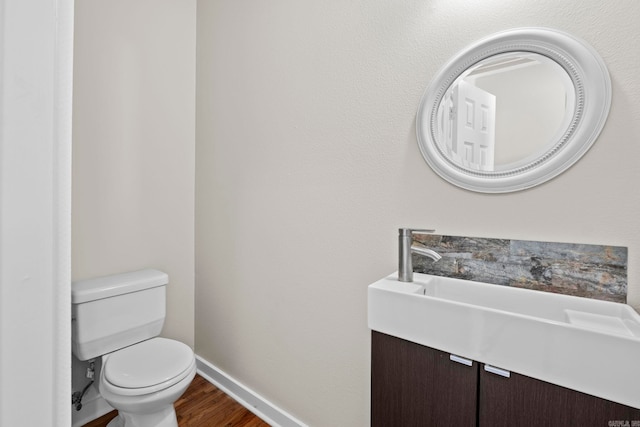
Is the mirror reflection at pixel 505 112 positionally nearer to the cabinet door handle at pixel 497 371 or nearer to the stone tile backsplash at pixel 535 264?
the stone tile backsplash at pixel 535 264

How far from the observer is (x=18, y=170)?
0.24 m

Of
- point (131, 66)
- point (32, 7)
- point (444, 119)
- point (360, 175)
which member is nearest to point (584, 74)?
point (444, 119)

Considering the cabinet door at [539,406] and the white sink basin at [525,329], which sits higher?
the white sink basin at [525,329]

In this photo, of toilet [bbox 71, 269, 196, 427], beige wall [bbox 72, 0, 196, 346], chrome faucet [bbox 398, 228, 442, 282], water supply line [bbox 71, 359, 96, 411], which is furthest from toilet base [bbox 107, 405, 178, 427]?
chrome faucet [bbox 398, 228, 442, 282]

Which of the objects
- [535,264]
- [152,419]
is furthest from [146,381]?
[535,264]

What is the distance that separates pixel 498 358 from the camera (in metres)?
0.78

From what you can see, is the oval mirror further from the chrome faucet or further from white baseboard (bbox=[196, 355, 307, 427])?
white baseboard (bbox=[196, 355, 307, 427])

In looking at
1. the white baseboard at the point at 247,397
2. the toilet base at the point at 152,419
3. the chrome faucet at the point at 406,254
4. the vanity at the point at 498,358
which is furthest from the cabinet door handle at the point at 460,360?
the toilet base at the point at 152,419

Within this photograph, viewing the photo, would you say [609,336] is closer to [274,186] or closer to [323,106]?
[323,106]

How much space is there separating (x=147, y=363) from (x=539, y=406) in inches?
60.6

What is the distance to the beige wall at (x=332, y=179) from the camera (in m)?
0.88

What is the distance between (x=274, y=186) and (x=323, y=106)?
0.48 meters

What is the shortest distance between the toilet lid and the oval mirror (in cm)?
143

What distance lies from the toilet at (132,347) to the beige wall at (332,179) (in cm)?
39
